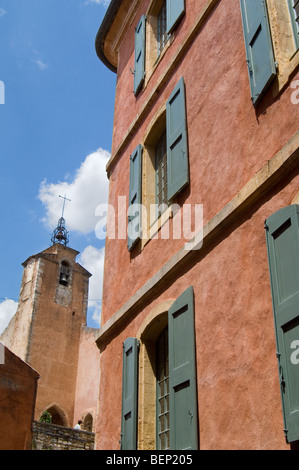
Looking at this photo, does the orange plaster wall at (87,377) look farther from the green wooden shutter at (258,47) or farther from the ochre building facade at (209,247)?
the green wooden shutter at (258,47)

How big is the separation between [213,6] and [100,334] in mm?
4759

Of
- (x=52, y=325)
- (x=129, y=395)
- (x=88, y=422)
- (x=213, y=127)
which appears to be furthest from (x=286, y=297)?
(x=52, y=325)

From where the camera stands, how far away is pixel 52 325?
29859 millimetres

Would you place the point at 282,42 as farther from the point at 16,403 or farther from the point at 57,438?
the point at 57,438

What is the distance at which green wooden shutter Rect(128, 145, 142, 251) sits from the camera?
8227mm

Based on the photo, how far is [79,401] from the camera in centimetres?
2878

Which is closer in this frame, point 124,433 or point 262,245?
point 262,245

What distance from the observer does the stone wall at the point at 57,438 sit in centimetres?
1628

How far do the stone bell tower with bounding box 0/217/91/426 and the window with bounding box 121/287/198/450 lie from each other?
21.8 meters

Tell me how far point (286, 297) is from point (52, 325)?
86.0 ft

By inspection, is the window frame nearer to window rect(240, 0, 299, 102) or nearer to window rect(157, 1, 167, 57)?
window rect(240, 0, 299, 102)

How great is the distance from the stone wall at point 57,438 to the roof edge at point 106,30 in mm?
9950
